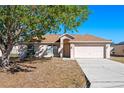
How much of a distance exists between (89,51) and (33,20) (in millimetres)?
20516

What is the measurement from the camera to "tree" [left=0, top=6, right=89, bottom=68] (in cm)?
1436

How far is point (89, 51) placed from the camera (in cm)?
3428

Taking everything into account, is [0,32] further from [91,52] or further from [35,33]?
[91,52]

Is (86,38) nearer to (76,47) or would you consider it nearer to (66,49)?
(76,47)

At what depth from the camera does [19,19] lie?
47.1ft

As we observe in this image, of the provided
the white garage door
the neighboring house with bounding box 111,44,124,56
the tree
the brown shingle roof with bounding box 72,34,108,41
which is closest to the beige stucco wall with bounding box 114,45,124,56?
the neighboring house with bounding box 111,44,124,56

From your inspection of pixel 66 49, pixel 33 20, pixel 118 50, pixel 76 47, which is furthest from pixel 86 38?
pixel 33 20

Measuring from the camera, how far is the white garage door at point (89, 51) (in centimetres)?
3409

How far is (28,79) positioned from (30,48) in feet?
66.9

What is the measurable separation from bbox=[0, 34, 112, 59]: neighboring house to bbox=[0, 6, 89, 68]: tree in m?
14.3

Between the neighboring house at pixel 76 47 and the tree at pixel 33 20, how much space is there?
1430 cm

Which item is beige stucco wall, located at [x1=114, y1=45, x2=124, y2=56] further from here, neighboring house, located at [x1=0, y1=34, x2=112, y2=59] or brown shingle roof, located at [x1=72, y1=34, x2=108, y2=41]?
neighboring house, located at [x1=0, y1=34, x2=112, y2=59]

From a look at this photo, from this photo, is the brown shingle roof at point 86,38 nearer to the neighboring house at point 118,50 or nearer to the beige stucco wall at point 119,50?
the beige stucco wall at point 119,50

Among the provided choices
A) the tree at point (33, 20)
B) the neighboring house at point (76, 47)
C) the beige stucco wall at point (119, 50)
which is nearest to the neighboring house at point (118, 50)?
the beige stucco wall at point (119, 50)
